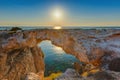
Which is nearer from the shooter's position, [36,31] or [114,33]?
[114,33]

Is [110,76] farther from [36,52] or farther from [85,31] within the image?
[36,52]

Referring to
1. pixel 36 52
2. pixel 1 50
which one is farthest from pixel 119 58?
pixel 36 52

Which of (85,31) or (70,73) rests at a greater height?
(85,31)

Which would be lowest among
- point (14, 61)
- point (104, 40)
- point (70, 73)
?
point (14, 61)

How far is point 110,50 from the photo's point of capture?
1342cm

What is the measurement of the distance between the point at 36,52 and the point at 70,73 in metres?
12.0

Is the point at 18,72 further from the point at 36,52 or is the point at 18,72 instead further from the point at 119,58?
the point at 119,58

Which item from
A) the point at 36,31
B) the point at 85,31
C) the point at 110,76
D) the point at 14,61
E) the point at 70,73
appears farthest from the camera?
the point at 14,61

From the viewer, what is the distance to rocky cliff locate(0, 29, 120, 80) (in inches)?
545

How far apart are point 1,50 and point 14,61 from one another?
88.6 inches

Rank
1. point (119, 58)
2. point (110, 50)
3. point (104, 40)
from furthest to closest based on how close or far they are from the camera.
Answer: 1. point (104, 40)
2. point (110, 50)
3. point (119, 58)

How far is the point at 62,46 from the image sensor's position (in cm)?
1576

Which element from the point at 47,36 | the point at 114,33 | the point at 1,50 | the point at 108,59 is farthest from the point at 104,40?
the point at 1,50

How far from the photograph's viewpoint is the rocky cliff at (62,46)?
45.4 feet
